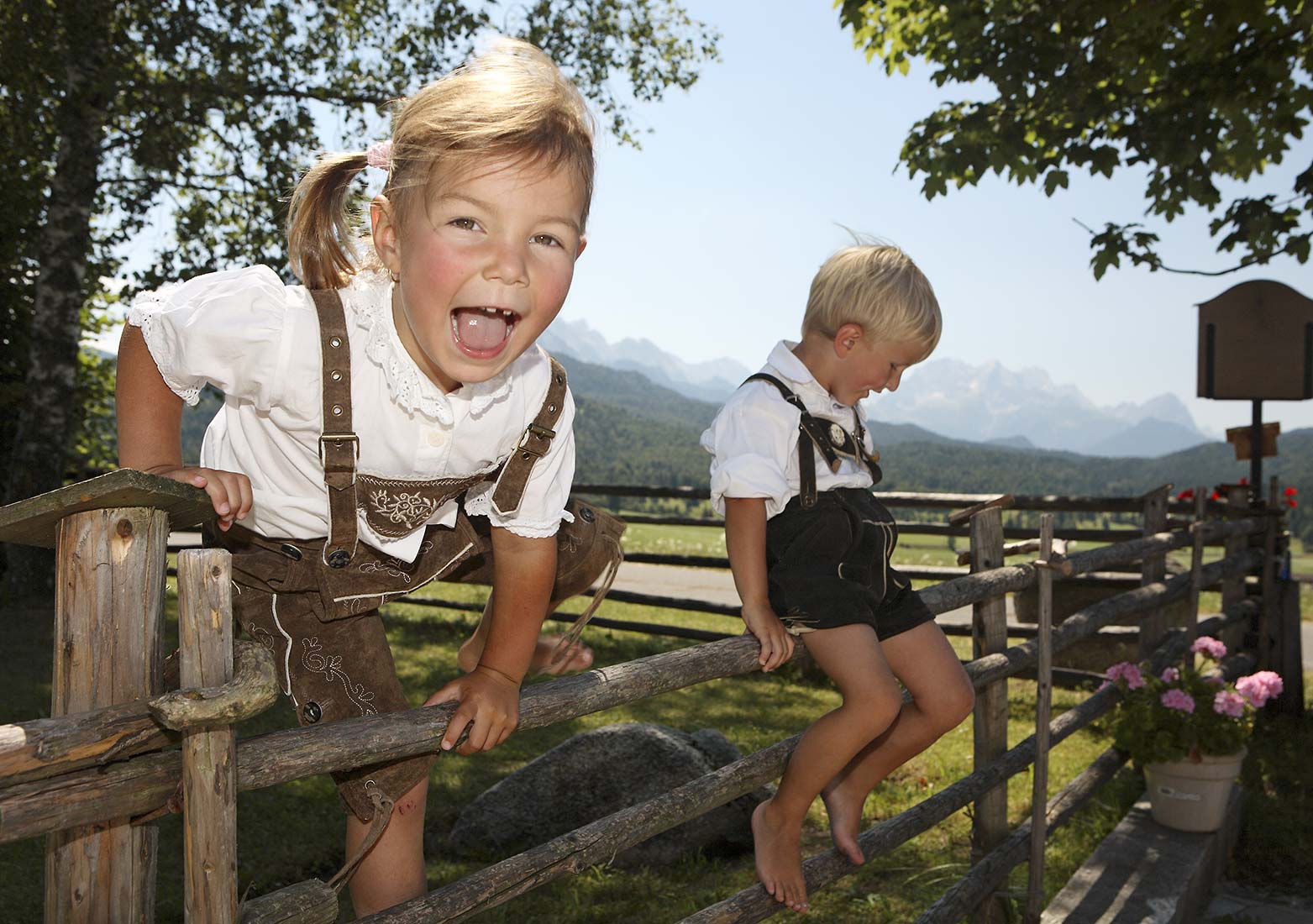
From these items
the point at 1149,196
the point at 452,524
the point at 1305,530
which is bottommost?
the point at 1305,530

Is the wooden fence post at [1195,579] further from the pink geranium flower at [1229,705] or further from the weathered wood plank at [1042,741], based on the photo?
the weathered wood plank at [1042,741]

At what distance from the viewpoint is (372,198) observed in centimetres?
199

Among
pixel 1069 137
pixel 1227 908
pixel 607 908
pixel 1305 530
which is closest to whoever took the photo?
pixel 607 908

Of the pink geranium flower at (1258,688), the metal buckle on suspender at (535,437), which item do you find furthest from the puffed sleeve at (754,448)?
the pink geranium flower at (1258,688)

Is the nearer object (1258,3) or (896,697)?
(896,697)

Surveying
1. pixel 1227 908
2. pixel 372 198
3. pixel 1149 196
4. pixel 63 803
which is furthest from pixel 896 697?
pixel 1149 196

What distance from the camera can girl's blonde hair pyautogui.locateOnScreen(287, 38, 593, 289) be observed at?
1844mm

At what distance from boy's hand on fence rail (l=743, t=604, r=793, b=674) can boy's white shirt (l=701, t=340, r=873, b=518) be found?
0.27 meters

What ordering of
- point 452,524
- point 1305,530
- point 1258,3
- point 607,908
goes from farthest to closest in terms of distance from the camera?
point 1305,530 < point 1258,3 < point 607,908 < point 452,524

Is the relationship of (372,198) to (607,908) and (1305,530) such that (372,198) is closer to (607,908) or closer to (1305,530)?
(607,908)

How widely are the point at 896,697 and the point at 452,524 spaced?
3.56ft

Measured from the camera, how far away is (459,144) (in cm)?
184

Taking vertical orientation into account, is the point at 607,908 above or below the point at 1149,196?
below

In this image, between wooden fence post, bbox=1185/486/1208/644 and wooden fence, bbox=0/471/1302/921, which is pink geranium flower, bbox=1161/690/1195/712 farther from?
wooden fence, bbox=0/471/1302/921
